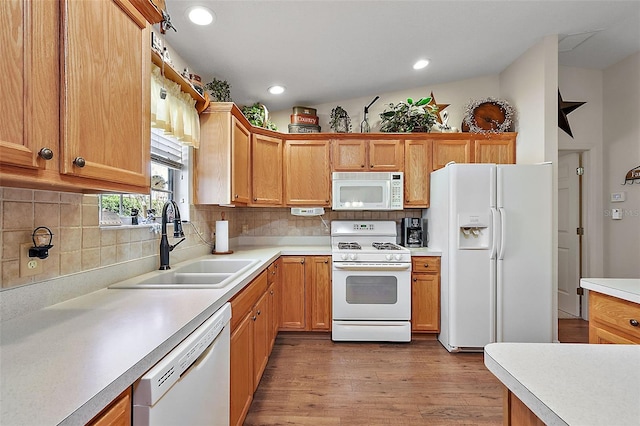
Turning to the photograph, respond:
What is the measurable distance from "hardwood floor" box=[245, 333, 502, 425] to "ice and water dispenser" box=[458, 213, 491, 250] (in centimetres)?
98

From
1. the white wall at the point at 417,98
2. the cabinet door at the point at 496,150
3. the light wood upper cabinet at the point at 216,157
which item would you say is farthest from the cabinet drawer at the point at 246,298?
the cabinet door at the point at 496,150

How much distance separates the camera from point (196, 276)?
1.86 m

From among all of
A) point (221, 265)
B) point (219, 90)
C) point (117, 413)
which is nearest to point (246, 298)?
point (221, 265)

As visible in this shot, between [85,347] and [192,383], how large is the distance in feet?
1.12

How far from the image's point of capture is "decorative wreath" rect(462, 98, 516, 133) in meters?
3.15

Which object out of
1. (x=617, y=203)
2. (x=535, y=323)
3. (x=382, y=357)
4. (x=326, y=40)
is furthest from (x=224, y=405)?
(x=617, y=203)

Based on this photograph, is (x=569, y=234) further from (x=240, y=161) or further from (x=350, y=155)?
(x=240, y=161)

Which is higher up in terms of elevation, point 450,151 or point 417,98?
point 417,98

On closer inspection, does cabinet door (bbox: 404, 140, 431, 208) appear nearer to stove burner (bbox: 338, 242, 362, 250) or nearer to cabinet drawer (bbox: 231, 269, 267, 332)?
stove burner (bbox: 338, 242, 362, 250)

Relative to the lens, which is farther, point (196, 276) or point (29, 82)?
point (196, 276)

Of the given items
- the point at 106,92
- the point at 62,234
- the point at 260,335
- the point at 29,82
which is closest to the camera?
the point at 29,82

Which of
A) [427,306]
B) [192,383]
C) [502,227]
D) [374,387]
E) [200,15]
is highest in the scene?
[200,15]

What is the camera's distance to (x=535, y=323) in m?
2.61

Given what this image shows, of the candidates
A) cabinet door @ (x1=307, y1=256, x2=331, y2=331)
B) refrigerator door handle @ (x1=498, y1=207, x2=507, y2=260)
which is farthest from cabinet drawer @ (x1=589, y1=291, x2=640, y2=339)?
cabinet door @ (x1=307, y1=256, x2=331, y2=331)
